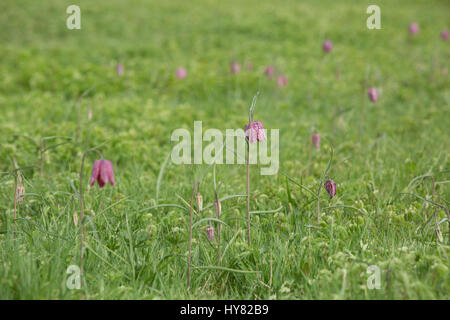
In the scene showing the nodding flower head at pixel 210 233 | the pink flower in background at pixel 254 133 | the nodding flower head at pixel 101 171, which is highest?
the pink flower in background at pixel 254 133

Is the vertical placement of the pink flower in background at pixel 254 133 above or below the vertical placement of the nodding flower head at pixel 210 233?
above

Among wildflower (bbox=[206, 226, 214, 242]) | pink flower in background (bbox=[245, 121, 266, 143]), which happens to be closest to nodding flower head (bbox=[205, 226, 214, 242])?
wildflower (bbox=[206, 226, 214, 242])

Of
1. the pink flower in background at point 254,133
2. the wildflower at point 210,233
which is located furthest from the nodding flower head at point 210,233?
the pink flower in background at point 254,133

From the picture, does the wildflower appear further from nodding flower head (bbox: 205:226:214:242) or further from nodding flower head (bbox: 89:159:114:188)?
nodding flower head (bbox: 89:159:114:188)

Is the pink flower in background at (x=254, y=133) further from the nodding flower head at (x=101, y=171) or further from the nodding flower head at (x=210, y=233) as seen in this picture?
the nodding flower head at (x=101, y=171)

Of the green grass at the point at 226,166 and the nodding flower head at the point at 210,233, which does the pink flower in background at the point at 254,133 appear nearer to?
the green grass at the point at 226,166

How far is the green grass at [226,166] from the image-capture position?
2121 millimetres

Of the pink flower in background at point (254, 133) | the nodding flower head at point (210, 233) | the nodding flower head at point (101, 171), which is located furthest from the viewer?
the nodding flower head at point (210, 233)

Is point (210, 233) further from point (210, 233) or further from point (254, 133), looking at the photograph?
point (254, 133)

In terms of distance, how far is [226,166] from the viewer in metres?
3.58

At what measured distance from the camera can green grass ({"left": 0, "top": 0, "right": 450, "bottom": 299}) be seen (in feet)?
6.96

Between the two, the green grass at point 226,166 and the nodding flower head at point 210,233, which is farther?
the nodding flower head at point 210,233

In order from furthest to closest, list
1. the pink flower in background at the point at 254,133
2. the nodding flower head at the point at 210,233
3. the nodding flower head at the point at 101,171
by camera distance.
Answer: the nodding flower head at the point at 210,233, the pink flower in background at the point at 254,133, the nodding flower head at the point at 101,171
